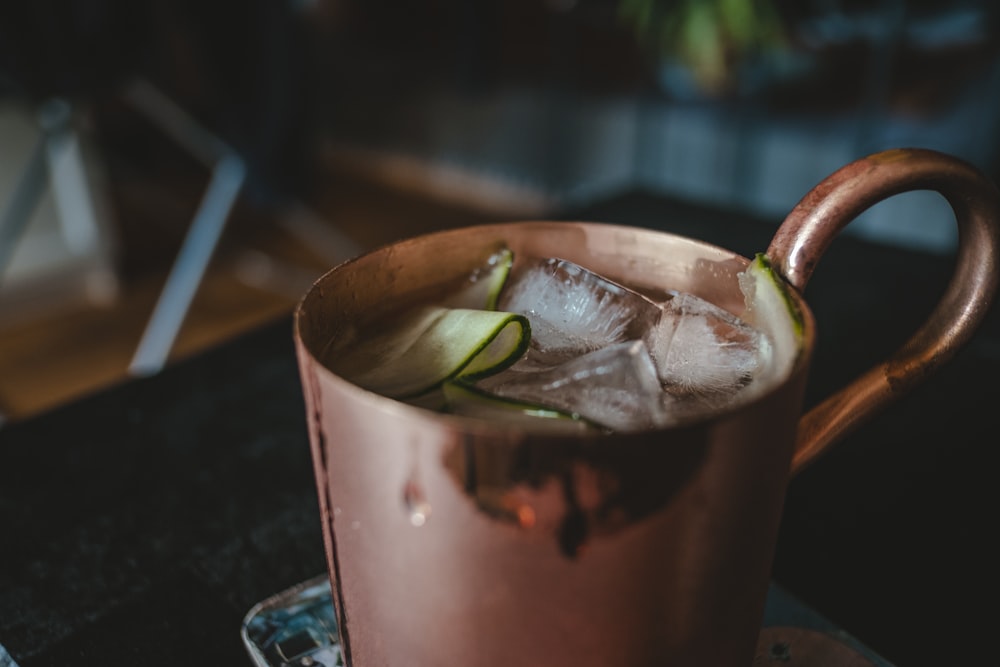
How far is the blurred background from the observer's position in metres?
1.89

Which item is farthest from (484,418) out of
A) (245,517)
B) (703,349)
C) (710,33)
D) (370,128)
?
(370,128)

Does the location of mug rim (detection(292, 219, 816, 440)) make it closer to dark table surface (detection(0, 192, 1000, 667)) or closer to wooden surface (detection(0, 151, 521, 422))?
dark table surface (detection(0, 192, 1000, 667))

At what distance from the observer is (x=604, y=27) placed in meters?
3.11

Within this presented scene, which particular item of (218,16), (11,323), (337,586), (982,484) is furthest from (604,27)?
(337,586)

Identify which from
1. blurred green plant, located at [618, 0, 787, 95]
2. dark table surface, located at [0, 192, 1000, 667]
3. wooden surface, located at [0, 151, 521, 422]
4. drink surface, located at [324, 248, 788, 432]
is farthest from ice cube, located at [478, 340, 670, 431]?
blurred green plant, located at [618, 0, 787, 95]

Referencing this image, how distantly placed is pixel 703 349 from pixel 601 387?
6 centimetres

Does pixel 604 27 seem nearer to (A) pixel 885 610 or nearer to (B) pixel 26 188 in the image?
(B) pixel 26 188

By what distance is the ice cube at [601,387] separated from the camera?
280 millimetres

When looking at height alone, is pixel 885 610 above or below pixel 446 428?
below

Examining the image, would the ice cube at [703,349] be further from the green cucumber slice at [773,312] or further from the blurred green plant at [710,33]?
the blurred green plant at [710,33]

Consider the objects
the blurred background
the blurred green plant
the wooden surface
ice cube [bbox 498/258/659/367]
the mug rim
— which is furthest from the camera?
the blurred green plant

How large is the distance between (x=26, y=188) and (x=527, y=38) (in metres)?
1.99

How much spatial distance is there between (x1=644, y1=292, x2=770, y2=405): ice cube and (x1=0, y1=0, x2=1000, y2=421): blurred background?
72 centimetres

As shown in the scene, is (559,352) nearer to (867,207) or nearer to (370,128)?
(867,207)
